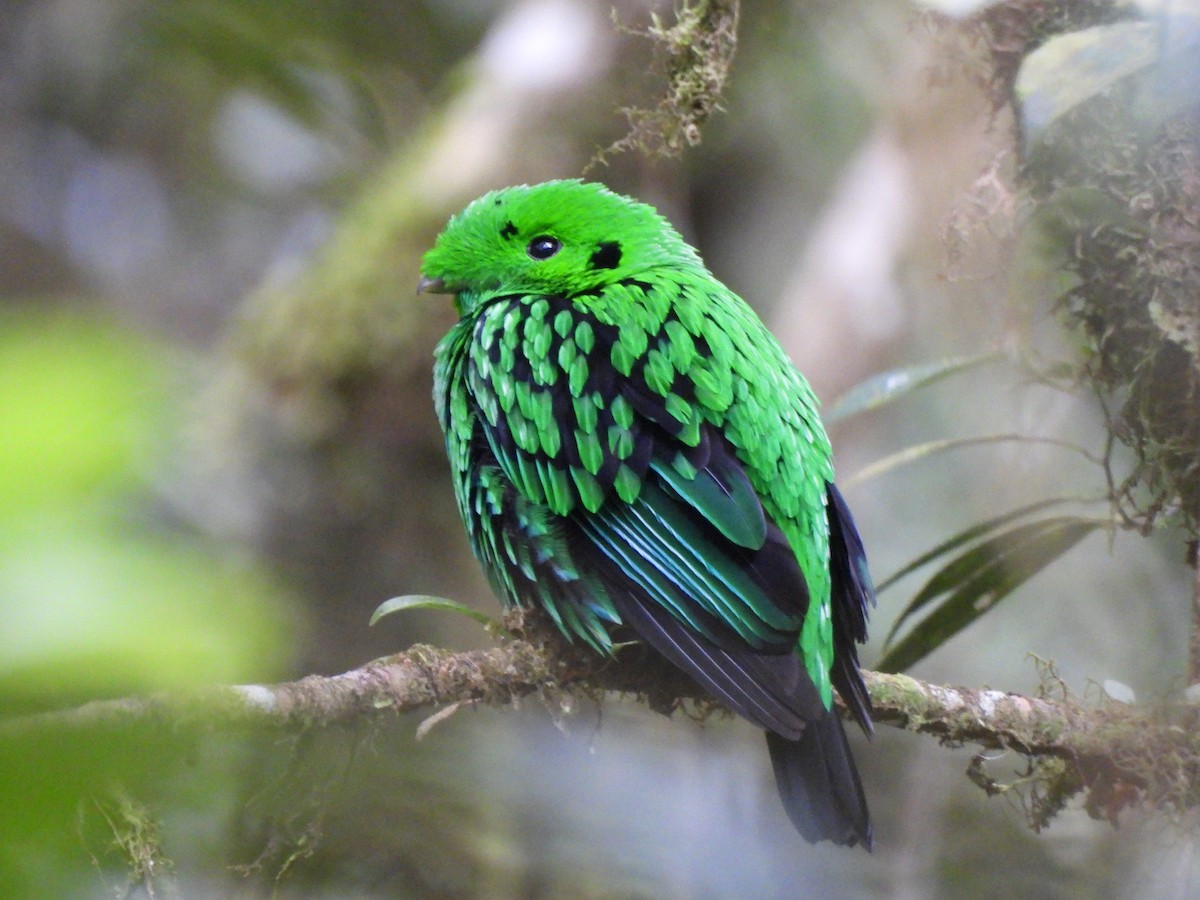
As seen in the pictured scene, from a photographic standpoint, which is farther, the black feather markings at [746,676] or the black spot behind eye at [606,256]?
the black spot behind eye at [606,256]

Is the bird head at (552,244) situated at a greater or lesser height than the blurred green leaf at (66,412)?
lesser

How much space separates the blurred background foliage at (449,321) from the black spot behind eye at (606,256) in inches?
24.8

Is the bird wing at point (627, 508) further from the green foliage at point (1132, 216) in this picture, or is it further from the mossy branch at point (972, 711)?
the green foliage at point (1132, 216)

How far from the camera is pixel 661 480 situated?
2.75m

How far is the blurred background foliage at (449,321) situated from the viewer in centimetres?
339

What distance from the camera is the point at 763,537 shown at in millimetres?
2641

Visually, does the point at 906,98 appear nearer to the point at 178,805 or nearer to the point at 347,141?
the point at 347,141

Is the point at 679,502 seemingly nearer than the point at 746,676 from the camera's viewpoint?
No

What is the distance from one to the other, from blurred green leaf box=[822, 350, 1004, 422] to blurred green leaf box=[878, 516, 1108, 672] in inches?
21.1

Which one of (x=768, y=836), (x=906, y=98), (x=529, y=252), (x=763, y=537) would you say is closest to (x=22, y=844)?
(x=763, y=537)

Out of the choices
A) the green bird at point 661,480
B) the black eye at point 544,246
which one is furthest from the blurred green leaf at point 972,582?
the black eye at point 544,246

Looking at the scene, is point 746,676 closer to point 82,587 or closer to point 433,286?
point 433,286

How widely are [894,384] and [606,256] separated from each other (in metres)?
1.04

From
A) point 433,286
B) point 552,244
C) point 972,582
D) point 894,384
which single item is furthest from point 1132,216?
point 433,286
